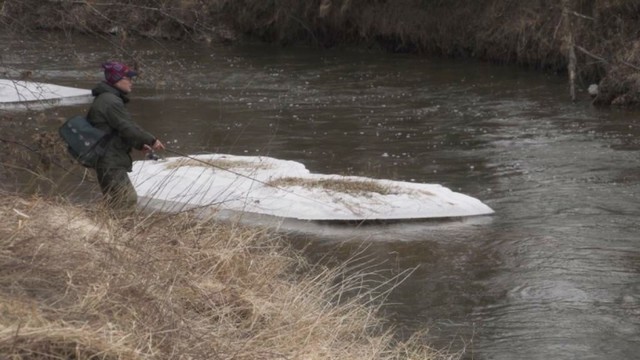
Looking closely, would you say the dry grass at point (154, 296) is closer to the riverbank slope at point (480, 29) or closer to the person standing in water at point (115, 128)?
the person standing in water at point (115, 128)

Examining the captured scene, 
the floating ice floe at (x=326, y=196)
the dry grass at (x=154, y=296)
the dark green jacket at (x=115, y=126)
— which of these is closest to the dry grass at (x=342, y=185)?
the floating ice floe at (x=326, y=196)

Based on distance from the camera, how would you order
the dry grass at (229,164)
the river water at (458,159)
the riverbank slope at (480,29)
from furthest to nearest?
the riverbank slope at (480,29) < the dry grass at (229,164) < the river water at (458,159)

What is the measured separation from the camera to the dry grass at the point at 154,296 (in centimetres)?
454

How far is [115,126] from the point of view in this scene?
8.67 m

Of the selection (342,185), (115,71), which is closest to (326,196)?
(342,185)

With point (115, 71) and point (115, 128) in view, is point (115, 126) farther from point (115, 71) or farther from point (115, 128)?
point (115, 71)

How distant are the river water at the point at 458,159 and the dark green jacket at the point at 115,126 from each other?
0.43 m

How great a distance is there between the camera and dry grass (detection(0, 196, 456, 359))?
454 centimetres

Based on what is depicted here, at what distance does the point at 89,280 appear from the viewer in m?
5.12

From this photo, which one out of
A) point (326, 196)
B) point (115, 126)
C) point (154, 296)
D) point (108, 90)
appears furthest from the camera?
point (326, 196)

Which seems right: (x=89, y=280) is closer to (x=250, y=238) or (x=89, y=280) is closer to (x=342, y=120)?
(x=250, y=238)

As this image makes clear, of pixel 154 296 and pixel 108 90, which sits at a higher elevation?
pixel 108 90

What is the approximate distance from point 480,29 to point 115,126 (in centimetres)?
1807

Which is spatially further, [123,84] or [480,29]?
[480,29]
